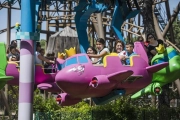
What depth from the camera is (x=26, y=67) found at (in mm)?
6512

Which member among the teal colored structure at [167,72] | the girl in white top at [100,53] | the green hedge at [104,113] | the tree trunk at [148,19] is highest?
the tree trunk at [148,19]

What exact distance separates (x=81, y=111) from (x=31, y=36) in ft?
12.8

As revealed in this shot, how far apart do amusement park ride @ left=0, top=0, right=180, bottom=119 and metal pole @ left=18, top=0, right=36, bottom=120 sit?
0.06 metres

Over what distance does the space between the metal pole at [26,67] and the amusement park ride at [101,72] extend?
2.2 inches

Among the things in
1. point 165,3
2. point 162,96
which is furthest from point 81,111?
point 165,3

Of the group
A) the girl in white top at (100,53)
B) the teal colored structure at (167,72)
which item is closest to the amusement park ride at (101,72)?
the teal colored structure at (167,72)

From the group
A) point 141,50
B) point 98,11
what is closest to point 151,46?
point 141,50

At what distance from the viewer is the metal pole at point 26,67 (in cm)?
652

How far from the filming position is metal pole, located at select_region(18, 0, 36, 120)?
6.52 m

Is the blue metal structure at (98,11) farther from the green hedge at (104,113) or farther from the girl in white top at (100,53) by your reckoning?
the green hedge at (104,113)

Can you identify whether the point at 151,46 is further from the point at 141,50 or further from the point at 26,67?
the point at 26,67

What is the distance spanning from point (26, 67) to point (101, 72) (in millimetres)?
1172

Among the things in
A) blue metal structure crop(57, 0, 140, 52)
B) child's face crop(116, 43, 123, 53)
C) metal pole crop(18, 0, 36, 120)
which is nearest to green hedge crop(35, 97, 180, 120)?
blue metal structure crop(57, 0, 140, 52)

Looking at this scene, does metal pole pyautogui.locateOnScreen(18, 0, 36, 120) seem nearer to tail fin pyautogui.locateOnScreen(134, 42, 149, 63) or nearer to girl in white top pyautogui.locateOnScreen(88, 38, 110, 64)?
girl in white top pyautogui.locateOnScreen(88, 38, 110, 64)
